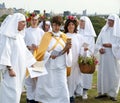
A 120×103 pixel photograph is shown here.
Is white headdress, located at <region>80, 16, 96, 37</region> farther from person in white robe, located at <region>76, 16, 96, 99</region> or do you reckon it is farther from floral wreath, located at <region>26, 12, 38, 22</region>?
floral wreath, located at <region>26, 12, 38, 22</region>

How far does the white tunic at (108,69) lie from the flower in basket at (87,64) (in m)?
1.08

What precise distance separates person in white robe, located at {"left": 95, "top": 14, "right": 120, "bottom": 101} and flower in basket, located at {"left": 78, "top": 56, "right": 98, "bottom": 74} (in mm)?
1010

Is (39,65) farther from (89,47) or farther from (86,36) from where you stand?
(86,36)

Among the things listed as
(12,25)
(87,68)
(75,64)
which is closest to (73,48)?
(75,64)

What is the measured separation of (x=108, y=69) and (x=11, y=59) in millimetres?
3882

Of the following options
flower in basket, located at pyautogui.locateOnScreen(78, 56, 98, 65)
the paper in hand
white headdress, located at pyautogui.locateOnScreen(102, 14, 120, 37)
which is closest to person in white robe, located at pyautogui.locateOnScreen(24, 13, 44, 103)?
flower in basket, located at pyautogui.locateOnScreen(78, 56, 98, 65)

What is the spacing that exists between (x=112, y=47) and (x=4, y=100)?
12.7 feet

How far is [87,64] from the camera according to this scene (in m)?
9.87

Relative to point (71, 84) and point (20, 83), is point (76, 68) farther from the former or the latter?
point (20, 83)

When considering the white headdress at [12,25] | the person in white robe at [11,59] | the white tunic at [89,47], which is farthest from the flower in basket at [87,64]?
the white headdress at [12,25]

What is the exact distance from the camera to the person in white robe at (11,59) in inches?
304

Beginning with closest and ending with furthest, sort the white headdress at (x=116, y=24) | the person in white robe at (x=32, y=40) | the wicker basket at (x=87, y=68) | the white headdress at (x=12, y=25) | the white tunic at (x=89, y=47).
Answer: the white headdress at (x=12, y=25) < the wicker basket at (x=87, y=68) < the person in white robe at (x=32, y=40) < the white headdress at (x=116, y=24) < the white tunic at (x=89, y=47)

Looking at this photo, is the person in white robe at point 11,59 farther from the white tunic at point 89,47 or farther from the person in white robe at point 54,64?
the white tunic at point 89,47

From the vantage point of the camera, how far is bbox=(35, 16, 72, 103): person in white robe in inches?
360
